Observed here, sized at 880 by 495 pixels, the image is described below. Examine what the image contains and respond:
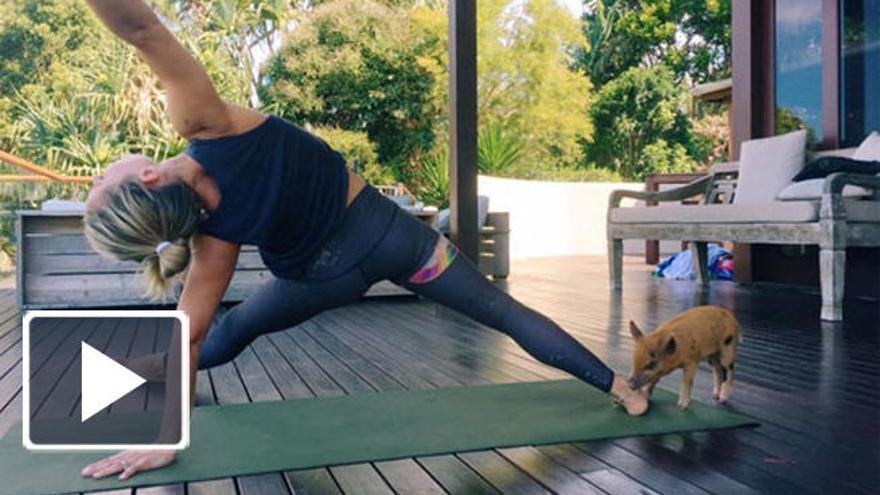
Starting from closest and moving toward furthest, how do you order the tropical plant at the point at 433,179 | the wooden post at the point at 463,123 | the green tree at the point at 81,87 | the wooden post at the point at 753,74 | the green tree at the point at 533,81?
the wooden post at the point at 463,123 → the wooden post at the point at 753,74 → the green tree at the point at 81,87 → the tropical plant at the point at 433,179 → the green tree at the point at 533,81

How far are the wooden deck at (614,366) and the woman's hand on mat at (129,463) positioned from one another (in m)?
0.09

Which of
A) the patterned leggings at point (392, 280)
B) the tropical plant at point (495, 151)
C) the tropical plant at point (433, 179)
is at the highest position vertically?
the tropical plant at point (495, 151)

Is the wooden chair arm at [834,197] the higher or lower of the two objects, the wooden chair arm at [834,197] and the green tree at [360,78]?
the lower

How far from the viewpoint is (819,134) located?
5211mm

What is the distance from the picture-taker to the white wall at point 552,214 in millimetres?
11391

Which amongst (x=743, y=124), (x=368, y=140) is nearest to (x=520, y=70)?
(x=368, y=140)

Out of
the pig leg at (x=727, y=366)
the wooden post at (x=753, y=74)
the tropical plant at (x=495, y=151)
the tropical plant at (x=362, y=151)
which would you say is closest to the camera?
the pig leg at (x=727, y=366)

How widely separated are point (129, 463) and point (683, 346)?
1224mm

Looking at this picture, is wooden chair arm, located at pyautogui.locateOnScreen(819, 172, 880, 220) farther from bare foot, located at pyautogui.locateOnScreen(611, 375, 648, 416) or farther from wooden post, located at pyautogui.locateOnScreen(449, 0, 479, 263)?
bare foot, located at pyautogui.locateOnScreen(611, 375, 648, 416)

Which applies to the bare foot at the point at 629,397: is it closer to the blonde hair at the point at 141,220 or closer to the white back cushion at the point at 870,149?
the blonde hair at the point at 141,220

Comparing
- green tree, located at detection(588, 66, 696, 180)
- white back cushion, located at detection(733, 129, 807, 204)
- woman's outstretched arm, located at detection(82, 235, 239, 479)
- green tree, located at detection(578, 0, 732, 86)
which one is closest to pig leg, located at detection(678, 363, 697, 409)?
woman's outstretched arm, located at detection(82, 235, 239, 479)

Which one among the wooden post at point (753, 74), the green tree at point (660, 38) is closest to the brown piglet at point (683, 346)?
the wooden post at point (753, 74)

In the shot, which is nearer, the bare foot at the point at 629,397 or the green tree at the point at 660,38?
the bare foot at the point at 629,397

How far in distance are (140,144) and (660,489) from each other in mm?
9858
